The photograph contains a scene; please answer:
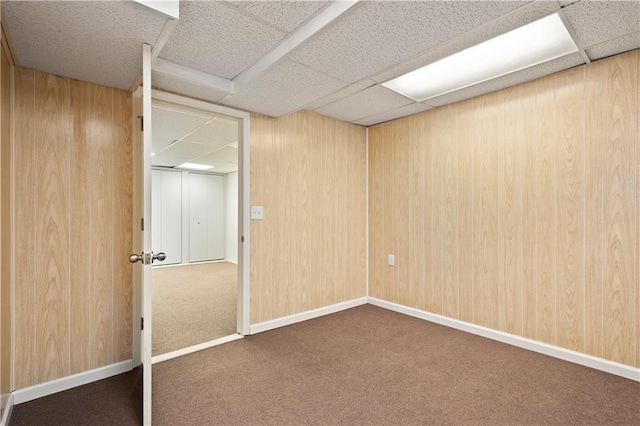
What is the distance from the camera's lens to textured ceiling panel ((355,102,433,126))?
3.23 metres

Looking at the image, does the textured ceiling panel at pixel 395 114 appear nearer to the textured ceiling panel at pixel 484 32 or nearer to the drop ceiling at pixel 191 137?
the textured ceiling panel at pixel 484 32

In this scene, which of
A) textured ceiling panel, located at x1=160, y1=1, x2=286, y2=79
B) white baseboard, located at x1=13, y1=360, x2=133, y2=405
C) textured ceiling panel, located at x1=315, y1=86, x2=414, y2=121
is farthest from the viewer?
textured ceiling panel, located at x1=315, y1=86, x2=414, y2=121

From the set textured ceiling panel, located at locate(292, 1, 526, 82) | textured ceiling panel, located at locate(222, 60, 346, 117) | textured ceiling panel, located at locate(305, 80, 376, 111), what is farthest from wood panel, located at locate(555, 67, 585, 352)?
textured ceiling panel, located at locate(222, 60, 346, 117)

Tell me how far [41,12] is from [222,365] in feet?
7.75

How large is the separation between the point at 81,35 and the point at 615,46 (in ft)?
10.7

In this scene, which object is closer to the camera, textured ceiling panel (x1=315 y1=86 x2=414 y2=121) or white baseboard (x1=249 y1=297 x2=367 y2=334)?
textured ceiling panel (x1=315 y1=86 x2=414 y2=121)

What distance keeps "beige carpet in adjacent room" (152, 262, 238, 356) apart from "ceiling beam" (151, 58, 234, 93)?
2209 millimetres

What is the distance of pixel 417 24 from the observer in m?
1.71

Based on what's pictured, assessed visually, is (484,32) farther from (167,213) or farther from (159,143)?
(167,213)

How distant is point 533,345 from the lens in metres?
2.61

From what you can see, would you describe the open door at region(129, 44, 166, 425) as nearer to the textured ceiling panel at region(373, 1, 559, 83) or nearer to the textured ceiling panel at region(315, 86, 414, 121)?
the textured ceiling panel at region(373, 1, 559, 83)

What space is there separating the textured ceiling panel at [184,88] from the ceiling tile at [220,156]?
251 cm

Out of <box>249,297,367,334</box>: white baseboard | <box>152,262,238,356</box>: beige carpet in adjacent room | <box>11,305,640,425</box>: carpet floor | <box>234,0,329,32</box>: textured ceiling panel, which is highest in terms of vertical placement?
<box>234,0,329,32</box>: textured ceiling panel

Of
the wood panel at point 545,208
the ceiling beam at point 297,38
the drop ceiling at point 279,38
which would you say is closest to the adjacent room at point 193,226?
the drop ceiling at point 279,38
